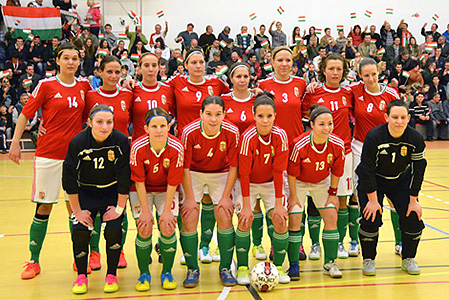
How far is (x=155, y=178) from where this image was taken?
16.6 ft

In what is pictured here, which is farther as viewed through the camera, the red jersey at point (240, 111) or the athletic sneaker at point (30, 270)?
the red jersey at point (240, 111)

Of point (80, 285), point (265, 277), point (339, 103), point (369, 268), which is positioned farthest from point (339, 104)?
point (80, 285)

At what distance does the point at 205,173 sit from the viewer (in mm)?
5383

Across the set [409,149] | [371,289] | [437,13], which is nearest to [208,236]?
[371,289]

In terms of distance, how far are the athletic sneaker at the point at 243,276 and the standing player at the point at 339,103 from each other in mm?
1182

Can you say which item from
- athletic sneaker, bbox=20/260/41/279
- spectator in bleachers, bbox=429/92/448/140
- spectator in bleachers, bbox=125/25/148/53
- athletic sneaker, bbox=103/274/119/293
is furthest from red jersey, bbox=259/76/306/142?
spectator in bleachers, bbox=125/25/148/53

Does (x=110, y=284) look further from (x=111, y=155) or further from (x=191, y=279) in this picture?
(x=111, y=155)

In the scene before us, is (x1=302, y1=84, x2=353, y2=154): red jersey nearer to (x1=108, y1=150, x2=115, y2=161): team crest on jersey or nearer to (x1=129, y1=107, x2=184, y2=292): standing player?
(x1=129, y1=107, x2=184, y2=292): standing player

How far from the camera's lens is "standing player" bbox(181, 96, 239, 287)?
5129 mm

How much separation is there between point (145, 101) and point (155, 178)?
3.61 feet

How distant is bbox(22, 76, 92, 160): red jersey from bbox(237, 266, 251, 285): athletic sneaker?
2.17 m

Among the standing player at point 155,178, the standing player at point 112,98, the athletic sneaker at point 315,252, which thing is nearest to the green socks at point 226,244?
the standing player at point 155,178

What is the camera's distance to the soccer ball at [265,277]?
193 inches

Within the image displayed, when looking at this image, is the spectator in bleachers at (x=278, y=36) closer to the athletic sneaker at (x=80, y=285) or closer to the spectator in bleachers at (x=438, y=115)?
the spectator in bleachers at (x=438, y=115)
